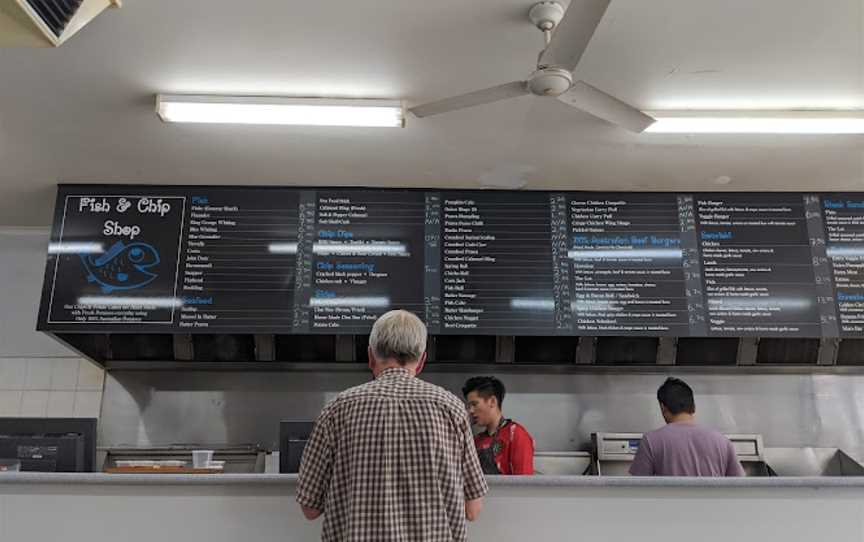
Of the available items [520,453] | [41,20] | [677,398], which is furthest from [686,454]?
[41,20]

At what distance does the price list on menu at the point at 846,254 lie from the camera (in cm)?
365

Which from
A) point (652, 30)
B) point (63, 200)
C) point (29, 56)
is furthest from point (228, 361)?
point (652, 30)

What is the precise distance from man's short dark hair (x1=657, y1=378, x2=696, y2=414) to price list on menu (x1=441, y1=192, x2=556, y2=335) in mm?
762

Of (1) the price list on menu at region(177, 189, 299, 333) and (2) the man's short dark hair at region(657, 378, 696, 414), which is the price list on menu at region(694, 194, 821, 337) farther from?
(1) the price list on menu at region(177, 189, 299, 333)

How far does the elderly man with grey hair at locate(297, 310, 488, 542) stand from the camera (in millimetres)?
1647

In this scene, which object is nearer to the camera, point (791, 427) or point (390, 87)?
point (390, 87)

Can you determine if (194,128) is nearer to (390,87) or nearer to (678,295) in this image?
(390,87)

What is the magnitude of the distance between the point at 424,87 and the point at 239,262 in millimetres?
1514

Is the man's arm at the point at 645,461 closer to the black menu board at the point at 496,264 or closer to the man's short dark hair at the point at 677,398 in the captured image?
the man's short dark hair at the point at 677,398

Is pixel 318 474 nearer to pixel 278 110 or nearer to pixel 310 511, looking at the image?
pixel 310 511

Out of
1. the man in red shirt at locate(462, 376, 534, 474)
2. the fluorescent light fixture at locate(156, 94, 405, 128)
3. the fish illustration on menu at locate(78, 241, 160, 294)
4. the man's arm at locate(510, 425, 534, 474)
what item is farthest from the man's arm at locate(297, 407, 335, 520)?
the fish illustration on menu at locate(78, 241, 160, 294)

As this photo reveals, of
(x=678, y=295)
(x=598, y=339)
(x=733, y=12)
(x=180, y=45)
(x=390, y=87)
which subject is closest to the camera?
(x=733, y=12)

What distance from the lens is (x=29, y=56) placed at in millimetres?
2633

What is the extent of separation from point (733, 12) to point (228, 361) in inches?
127
